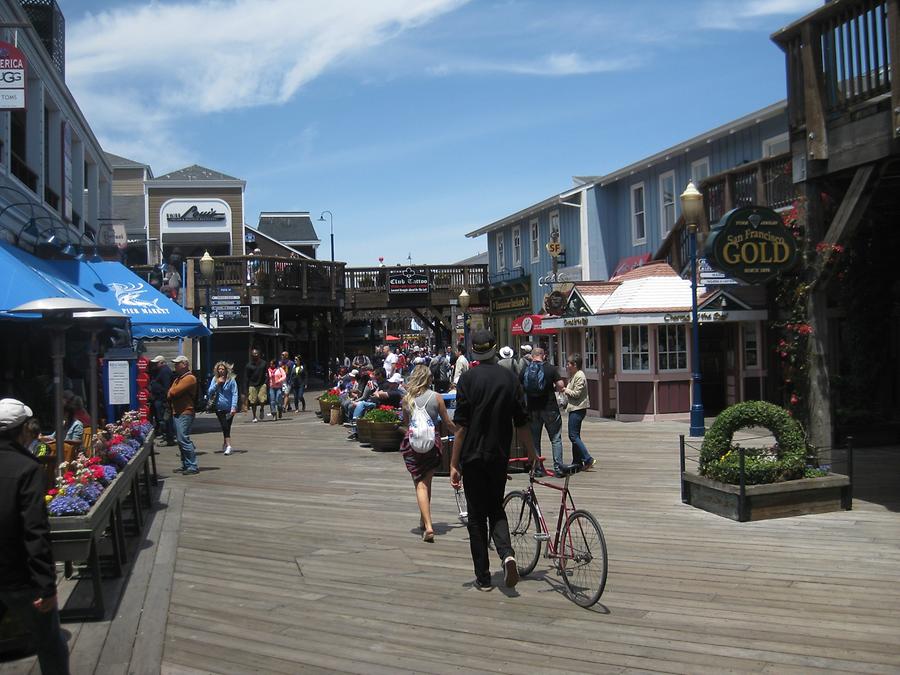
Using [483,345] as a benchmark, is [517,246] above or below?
above

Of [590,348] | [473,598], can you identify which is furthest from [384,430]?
[473,598]

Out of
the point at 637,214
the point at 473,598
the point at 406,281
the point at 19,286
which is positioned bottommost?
the point at 473,598

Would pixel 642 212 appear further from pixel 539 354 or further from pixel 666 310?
pixel 539 354

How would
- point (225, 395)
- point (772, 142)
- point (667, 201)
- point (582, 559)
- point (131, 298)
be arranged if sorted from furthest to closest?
point (667, 201) < point (772, 142) < point (131, 298) < point (225, 395) < point (582, 559)

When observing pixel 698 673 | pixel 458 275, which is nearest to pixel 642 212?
pixel 458 275

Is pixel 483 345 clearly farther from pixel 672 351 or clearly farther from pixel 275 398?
pixel 275 398

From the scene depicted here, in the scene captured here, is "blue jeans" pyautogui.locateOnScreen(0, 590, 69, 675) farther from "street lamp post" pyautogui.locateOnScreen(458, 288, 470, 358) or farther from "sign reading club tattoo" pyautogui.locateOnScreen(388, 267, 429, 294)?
"sign reading club tattoo" pyautogui.locateOnScreen(388, 267, 429, 294)

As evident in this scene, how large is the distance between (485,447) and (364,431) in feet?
33.8

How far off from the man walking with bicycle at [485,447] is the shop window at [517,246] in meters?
27.5

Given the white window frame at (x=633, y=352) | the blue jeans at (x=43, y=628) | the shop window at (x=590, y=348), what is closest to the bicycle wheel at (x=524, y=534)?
the blue jeans at (x=43, y=628)

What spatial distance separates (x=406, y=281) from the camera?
3662 cm

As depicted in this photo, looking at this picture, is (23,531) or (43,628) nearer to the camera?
(23,531)

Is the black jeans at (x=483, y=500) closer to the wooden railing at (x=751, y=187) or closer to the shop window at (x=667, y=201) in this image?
the wooden railing at (x=751, y=187)

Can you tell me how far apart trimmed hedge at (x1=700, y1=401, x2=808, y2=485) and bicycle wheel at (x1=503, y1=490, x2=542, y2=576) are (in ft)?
9.58
